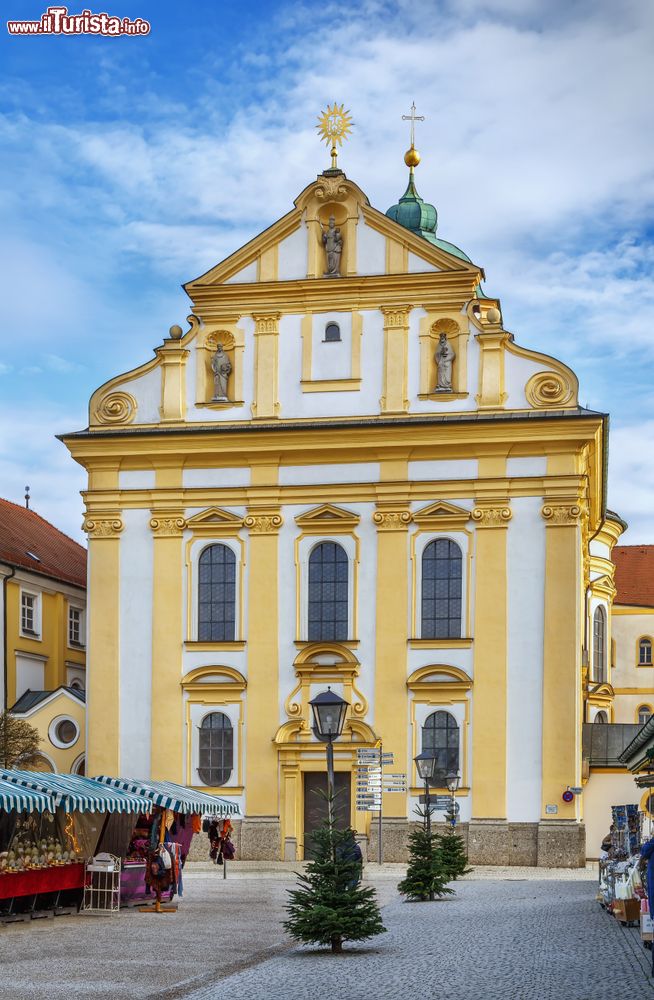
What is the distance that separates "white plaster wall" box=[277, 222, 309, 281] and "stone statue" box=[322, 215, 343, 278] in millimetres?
559

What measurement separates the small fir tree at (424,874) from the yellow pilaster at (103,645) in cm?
1537

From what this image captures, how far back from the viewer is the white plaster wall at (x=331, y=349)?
42.7 meters

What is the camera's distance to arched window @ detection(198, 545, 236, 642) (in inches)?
1665

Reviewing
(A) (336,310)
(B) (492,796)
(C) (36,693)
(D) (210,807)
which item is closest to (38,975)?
(D) (210,807)

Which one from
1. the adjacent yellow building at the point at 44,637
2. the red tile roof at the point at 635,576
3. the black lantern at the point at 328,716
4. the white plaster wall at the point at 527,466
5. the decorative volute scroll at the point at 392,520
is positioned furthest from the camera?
the red tile roof at the point at 635,576

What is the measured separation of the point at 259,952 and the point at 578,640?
22656 millimetres

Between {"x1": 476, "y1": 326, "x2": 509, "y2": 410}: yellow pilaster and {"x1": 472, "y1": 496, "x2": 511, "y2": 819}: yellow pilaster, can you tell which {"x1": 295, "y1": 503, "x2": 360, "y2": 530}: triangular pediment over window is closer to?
{"x1": 472, "y1": 496, "x2": 511, "y2": 819}: yellow pilaster

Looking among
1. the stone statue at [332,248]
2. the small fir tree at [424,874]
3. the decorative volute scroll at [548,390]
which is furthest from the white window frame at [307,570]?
the small fir tree at [424,874]

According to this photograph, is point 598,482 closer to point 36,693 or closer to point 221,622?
point 221,622

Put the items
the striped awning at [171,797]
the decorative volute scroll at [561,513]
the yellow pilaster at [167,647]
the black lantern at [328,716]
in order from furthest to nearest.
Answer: the yellow pilaster at [167,647]
the decorative volute scroll at [561,513]
the striped awning at [171,797]
the black lantern at [328,716]

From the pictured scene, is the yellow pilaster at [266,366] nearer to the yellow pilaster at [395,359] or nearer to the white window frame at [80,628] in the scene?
the yellow pilaster at [395,359]

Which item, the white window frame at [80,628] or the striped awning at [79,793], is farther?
the white window frame at [80,628]

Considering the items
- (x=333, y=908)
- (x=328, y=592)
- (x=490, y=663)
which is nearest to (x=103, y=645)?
(x=328, y=592)

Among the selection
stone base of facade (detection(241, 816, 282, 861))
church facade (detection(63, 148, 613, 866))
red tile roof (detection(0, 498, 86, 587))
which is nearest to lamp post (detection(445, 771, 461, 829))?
church facade (detection(63, 148, 613, 866))
